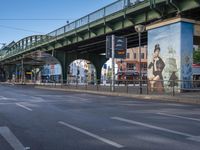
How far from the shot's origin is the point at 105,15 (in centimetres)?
3878

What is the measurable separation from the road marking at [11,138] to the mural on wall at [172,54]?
1854 centimetres

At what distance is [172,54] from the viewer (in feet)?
94.0

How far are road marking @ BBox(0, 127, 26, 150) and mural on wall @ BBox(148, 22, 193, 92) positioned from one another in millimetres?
18544

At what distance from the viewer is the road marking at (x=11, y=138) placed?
7268 mm

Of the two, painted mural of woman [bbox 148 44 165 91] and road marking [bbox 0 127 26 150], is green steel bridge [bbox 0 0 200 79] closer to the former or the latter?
painted mural of woman [bbox 148 44 165 91]

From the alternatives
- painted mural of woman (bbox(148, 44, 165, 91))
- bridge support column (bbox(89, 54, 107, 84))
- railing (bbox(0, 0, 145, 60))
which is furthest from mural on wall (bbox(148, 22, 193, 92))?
bridge support column (bbox(89, 54, 107, 84))

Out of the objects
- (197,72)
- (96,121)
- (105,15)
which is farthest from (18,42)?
(96,121)

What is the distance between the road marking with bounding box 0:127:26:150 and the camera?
23.8 feet

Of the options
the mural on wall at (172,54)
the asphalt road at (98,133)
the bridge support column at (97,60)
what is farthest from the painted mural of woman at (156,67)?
the bridge support column at (97,60)

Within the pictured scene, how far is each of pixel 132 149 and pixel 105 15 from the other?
108 feet

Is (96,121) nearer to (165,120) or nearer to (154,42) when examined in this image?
(165,120)

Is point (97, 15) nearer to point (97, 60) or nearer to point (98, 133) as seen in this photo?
point (97, 60)

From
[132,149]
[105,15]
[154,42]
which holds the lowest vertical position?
[132,149]

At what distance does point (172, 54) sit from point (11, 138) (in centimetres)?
2217
